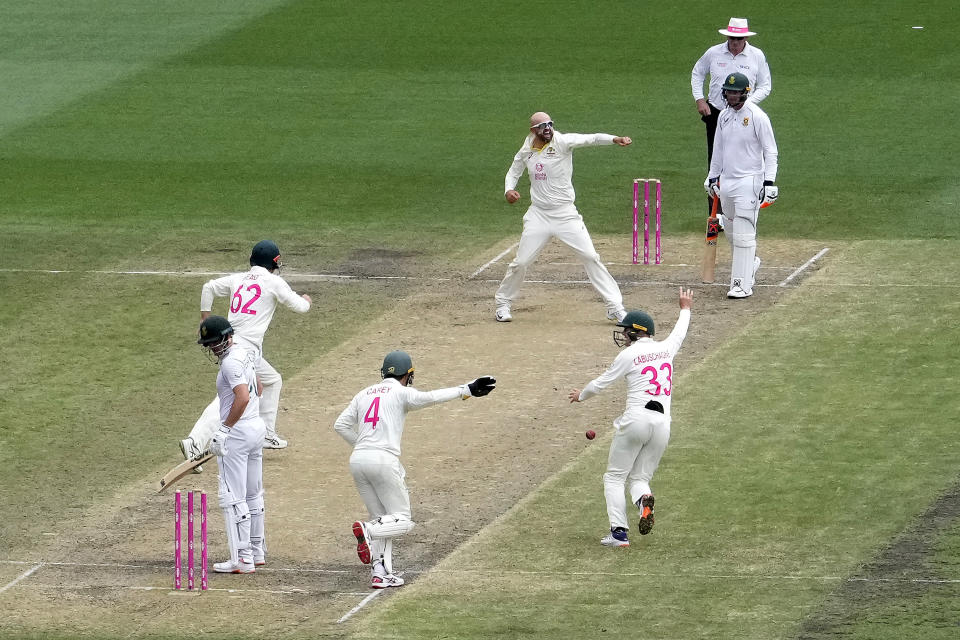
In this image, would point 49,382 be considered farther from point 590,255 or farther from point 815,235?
point 815,235

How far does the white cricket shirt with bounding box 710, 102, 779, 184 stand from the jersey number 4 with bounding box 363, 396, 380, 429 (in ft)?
27.3

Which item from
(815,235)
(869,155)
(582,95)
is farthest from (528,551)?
(582,95)

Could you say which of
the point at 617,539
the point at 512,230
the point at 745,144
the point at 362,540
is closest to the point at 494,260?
the point at 512,230

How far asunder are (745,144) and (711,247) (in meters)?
1.38

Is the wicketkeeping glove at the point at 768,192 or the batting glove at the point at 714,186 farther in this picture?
the batting glove at the point at 714,186

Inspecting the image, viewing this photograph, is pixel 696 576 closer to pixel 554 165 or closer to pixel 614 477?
pixel 614 477

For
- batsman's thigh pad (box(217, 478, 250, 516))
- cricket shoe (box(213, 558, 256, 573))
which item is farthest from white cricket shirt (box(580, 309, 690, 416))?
cricket shoe (box(213, 558, 256, 573))

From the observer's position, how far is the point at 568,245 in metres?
21.8

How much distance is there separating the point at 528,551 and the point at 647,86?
18.2 meters

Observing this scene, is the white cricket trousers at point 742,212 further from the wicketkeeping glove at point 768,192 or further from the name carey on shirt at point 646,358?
the name carey on shirt at point 646,358

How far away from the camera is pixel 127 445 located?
18688 millimetres

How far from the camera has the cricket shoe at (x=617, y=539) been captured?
15.9 metres

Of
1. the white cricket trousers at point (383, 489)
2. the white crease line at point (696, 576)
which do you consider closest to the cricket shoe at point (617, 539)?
the white crease line at point (696, 576)

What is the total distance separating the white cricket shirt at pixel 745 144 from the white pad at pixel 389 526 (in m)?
8.58
